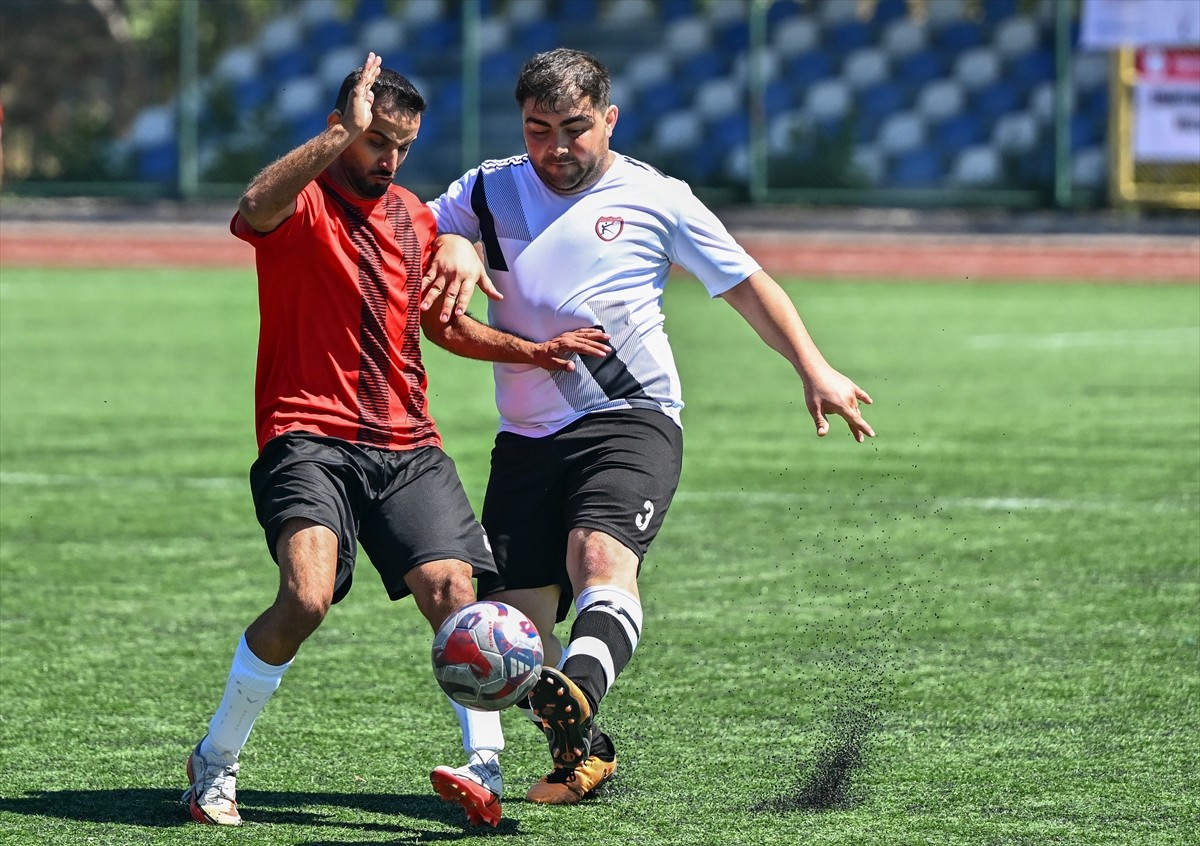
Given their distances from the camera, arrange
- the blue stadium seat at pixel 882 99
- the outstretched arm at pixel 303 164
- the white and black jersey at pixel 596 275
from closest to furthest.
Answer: the outstretched arm at pixel 303 164, the white and black jersey at pixel 596 275, the blue stadium seat at pixel 882 99

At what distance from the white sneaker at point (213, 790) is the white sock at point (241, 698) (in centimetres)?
3

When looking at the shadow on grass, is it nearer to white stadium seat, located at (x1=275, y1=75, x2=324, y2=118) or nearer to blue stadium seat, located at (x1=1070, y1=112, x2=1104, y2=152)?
blue stadium seat, located at (x1=1070, y1=112, x2=1104, y2=152)

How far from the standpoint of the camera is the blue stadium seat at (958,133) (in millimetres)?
25781

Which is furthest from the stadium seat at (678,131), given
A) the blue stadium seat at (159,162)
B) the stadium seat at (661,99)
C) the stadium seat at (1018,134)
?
the blue stadium seat at (159,162)

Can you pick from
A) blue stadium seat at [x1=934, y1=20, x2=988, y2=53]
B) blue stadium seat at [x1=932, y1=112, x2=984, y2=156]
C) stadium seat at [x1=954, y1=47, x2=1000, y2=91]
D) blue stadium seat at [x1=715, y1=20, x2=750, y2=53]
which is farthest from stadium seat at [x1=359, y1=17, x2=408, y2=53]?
stadium seat at [x1=954, y1=47, x2=1000, y2=91]

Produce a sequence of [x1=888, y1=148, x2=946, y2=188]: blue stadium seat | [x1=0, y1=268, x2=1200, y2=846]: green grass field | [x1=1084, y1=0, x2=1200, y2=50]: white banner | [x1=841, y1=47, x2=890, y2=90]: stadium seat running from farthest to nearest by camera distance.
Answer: [x1=841, y1=47, x2=890, y2=90]: stadium seat → [x1=888, y1=148, x2=946, y2=188]: blue stadium seat → [x1=1084, y1=0, x2=1200, y2=50]: white banner → [x1=0, y1=268, x2=1200, y2=846]: green grass field

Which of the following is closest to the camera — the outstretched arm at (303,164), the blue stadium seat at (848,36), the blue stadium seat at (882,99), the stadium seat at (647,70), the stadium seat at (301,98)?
the outstretched arm at (303,164)

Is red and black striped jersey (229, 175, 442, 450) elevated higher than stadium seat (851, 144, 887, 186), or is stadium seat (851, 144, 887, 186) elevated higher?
red and black striped jersey (229, 175, 442, 450)

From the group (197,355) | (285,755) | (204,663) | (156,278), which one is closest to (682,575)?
(204,663)

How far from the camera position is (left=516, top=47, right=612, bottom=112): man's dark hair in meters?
4.89

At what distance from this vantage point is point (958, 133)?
25.8m

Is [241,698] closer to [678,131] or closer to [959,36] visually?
[678,131]

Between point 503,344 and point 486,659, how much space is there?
3.17 ft

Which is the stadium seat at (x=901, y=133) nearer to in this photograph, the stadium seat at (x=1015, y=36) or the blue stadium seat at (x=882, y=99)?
the blue stadium seat at (x=882, y=99)
